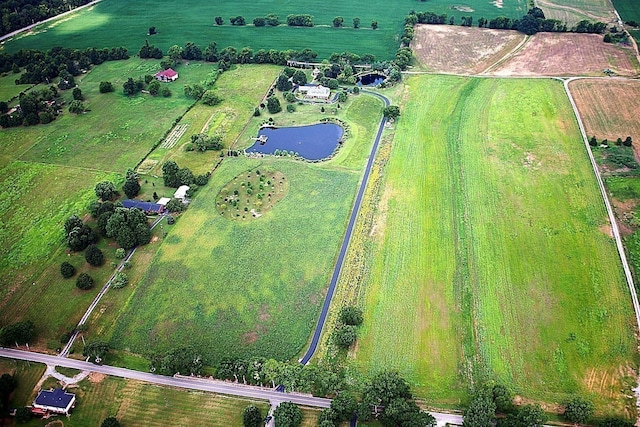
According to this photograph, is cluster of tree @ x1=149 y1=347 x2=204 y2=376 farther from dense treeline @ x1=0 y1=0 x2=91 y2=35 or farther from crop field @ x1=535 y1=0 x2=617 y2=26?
crop field @ x1=535 y1=0 x2=617 y2=26

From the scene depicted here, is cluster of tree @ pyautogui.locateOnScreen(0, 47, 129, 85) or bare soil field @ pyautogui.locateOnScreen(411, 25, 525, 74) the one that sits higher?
bare soil field @ pyautogui.locateOnScreen(411, 25, 525, 74)

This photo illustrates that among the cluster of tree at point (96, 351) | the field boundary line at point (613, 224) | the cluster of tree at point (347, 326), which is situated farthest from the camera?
the field boundary line at point (613, 224)

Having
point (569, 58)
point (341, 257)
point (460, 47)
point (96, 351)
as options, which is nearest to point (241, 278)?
point (341, 257)

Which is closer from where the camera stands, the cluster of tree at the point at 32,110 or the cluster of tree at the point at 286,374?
the cluster of tree at the point at 286,374

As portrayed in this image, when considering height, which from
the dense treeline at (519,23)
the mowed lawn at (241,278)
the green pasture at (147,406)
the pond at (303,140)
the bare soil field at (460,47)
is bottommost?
the green pasture at (147,406)

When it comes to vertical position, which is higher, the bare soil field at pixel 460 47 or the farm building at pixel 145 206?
the bare soil field at pixel 460 47

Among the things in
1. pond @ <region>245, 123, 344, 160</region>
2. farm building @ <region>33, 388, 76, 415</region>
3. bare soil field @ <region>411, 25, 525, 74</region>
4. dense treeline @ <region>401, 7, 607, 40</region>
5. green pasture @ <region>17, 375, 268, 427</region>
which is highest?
dense treeline @ <region>401, 7, 607, 40</region>

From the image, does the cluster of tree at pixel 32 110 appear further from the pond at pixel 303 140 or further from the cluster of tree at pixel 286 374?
the cluster of tree at pixel 286 374

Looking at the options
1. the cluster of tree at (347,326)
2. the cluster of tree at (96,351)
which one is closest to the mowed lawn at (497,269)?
the cluster of tree at (347,326)

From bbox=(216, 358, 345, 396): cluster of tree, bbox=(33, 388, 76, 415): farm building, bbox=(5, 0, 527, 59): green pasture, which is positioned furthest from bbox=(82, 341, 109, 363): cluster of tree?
bbox=(5, 0, 527, 59): green pasture
